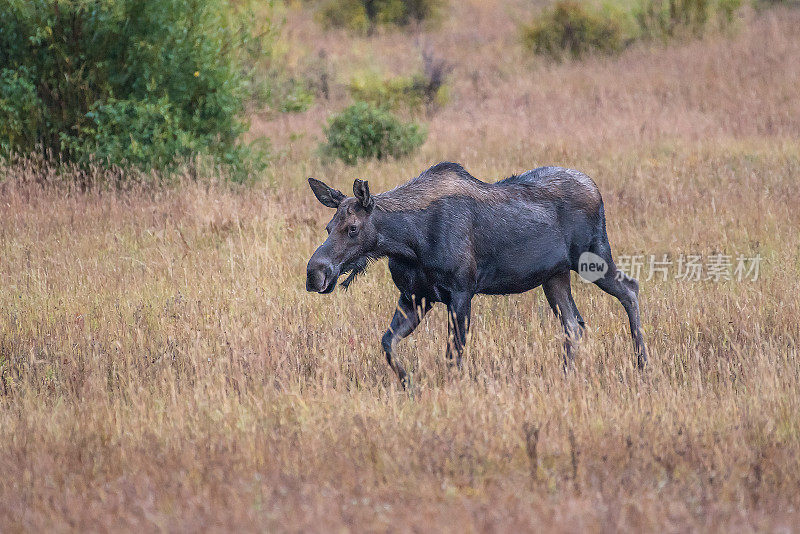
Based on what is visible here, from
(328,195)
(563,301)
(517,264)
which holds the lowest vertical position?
(563,301)

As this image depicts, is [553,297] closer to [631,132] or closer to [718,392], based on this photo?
[718,392]

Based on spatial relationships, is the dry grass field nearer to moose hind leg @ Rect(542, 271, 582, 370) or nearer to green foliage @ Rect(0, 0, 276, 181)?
moose hind leg @ Rect(542, 271, 582, 370)

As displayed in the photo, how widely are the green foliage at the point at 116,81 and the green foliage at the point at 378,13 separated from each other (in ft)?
69.9

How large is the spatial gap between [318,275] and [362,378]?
1158mm

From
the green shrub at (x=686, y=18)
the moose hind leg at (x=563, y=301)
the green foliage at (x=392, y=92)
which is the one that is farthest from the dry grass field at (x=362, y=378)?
the green shrub at (x=686, y=18)

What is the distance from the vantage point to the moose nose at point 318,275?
5555mm

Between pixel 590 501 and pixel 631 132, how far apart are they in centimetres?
1224

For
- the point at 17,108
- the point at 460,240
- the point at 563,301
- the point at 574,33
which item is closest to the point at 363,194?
the point at 460,240

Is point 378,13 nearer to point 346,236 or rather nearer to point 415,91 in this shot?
point 415,91

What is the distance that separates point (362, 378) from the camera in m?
6.45

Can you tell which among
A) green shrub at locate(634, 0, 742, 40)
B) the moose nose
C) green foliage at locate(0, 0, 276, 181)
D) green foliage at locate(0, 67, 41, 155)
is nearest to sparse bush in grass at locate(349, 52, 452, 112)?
green foliage at locate(0, 0, 276, 181)

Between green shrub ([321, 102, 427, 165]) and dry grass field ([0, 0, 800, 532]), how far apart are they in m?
0.84

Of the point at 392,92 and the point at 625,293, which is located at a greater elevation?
the point at 625,293

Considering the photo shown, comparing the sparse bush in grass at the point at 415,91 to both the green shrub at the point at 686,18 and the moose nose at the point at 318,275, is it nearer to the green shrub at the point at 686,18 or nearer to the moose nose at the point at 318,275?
the green shrub at the point at 686,18
